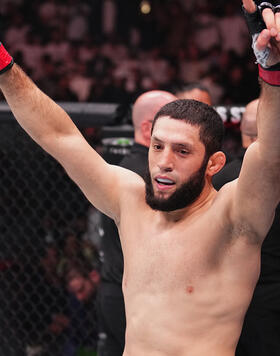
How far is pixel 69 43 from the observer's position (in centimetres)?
686

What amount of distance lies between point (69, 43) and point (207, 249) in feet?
17.1

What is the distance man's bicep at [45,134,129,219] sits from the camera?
210cm

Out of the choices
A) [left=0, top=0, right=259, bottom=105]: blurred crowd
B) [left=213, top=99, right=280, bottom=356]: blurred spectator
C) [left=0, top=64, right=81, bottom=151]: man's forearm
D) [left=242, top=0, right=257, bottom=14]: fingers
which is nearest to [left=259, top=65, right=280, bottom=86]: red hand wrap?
[left=242, top=0, right=257, bottom=14]: fingers

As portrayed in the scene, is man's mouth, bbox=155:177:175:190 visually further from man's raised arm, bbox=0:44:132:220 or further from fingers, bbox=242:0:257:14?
fingers, bbox=242:0:257:14

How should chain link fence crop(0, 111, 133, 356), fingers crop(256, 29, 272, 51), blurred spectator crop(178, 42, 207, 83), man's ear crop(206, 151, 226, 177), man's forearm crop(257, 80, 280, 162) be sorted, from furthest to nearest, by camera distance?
blurred spectator crop(178, 42, 207, 83), chain link fence crop(0, 111, 133, 356), man's ear crop(206, 151, 226, 177), man's forearm crop(257, 80, 280, 162), fingers crop(256, 29, 272, 51)

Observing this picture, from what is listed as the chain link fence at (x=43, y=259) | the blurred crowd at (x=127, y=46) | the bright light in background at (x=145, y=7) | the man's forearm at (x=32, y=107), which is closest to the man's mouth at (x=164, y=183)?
the man's forearm at (x=32, y=107)

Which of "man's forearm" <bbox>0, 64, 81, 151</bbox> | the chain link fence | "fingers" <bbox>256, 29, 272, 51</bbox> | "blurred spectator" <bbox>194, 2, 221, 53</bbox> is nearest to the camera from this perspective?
"fingers" <bbox>256, 29, 272, 51</bbox>

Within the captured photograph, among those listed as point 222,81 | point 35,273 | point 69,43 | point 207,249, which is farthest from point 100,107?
point 69,43

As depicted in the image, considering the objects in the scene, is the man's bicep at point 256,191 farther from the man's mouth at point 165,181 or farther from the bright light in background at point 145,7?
the bright light in background at point 145,7

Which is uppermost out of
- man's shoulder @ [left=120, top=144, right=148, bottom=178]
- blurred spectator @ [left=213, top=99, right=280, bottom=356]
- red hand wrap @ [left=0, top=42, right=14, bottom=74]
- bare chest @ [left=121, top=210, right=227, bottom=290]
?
red hand wrap @ [left=0, top=42, right=14, bottom=74]

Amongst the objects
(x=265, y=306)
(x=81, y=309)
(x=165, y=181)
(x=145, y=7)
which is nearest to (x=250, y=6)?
(x=165, y=181)

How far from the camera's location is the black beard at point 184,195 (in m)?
1.92

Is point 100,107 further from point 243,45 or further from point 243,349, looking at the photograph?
point 243,45

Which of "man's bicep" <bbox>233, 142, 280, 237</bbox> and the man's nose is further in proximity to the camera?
the man's nose
